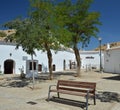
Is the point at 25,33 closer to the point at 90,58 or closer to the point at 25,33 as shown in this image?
the point at 25,33

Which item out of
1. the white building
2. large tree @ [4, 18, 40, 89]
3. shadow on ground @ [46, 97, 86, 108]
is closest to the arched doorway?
the white building

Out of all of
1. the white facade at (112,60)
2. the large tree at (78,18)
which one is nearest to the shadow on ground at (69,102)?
the large tree at (78,18)

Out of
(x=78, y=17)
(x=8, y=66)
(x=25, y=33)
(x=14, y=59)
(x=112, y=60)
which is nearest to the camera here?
(x=25, y=33)

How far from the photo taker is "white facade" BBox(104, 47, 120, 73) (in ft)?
113

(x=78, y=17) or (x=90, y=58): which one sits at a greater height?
(x=78, y=17)

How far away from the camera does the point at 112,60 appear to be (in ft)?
117

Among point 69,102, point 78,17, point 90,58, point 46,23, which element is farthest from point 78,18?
point 90,58

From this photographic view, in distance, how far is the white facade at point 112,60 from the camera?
34.3 m

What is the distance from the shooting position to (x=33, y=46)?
15.4 m

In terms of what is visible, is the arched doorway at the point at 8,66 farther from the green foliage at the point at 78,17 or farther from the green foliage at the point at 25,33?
the green foliage at the point at 25,33

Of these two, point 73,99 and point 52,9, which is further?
point 52,9

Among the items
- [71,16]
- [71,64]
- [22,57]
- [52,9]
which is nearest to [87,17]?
[71,16]

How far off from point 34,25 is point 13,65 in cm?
1704

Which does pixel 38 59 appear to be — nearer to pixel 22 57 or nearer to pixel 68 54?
pixel 22 57
